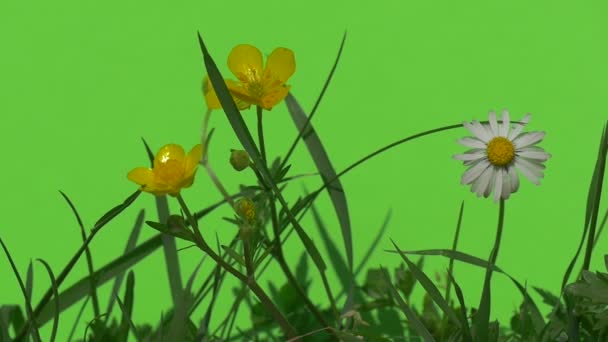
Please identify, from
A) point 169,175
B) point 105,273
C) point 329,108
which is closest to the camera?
point 169,175

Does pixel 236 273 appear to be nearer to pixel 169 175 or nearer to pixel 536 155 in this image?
pixel 169 175

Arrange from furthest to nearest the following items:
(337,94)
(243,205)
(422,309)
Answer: (337,94)
(422,309)
(243,205)

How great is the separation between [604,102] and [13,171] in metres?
0.54

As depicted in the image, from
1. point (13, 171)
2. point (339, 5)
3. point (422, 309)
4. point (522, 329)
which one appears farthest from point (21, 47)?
point (522, 329)

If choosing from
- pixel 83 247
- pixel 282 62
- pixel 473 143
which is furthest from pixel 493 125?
pixel 83 247

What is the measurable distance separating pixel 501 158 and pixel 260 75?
0.48ft

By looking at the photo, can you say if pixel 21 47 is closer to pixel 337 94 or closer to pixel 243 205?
pixel 337 94

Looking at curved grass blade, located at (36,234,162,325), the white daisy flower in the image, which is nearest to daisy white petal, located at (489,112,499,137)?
the white daisy flower

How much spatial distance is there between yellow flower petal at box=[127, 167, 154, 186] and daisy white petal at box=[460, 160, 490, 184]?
0.58 feet

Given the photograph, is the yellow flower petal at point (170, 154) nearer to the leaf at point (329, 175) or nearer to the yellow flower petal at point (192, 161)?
the yellow flower petal at point (192, 161)

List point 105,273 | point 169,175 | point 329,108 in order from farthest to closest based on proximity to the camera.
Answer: point 329,108 < point 105,273 < point 169,175

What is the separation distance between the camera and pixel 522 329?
0.58 m

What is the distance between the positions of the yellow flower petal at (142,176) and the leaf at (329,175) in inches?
6.0

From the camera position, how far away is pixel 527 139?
546 millimetres
